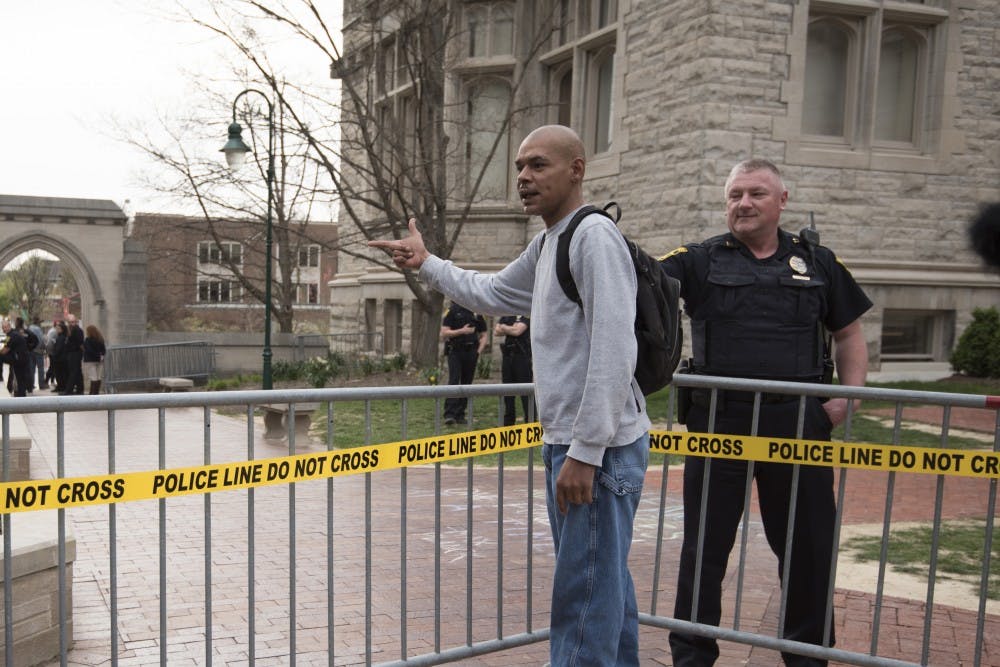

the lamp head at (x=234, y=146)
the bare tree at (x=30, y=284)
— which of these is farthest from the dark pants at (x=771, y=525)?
the bare tree at (x=30, y=284)

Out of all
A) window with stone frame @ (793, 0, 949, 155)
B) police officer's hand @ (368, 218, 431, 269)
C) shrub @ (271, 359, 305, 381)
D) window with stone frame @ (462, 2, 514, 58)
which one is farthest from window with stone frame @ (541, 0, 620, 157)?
police officer's hand @ (368, 218, 431, 269)

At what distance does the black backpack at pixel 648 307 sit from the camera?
10.1 ft

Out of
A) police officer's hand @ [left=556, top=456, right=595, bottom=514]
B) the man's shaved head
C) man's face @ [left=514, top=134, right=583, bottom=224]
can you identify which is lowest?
police officer's hand @ [left=556, top=456, right=595, bottom=514]

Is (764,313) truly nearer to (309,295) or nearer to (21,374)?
(21,374)

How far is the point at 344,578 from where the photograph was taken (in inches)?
223

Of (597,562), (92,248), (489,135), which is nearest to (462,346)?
(489,135)

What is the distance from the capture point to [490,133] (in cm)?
1973

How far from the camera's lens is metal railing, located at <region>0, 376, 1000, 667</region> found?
3527 mm

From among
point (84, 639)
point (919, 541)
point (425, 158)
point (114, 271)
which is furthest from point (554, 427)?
point (114, 271)

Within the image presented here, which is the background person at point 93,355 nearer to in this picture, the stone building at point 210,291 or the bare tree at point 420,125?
the bare tree at point 420,125

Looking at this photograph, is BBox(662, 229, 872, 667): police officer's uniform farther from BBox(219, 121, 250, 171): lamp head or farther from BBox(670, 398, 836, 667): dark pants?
BBox(219, 121, 250, 171): lamp head

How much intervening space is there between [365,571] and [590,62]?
48.1 ft

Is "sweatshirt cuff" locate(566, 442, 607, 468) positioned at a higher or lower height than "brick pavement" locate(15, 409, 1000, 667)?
higher

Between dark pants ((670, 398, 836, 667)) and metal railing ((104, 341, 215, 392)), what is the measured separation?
21375 mm
